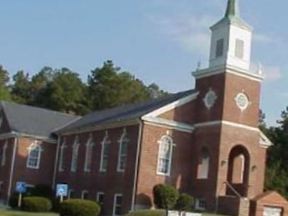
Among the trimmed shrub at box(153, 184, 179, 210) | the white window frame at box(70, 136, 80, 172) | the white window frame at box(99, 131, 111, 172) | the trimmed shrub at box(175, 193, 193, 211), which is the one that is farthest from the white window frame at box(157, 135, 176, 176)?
the white window frame at box(70, 136, 80, 172)

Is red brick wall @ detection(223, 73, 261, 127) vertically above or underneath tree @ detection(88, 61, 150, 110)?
underneath

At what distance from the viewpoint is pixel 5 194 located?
55.5 meters

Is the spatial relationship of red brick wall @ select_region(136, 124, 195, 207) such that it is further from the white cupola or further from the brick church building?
the white cupola

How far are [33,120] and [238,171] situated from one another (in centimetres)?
2055

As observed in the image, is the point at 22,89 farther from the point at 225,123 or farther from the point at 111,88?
the point at 225,123

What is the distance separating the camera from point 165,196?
141 ft

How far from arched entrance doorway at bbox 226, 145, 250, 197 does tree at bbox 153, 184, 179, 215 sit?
149 inches

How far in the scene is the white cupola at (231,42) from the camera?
4569cm

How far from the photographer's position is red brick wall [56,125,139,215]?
4494cm

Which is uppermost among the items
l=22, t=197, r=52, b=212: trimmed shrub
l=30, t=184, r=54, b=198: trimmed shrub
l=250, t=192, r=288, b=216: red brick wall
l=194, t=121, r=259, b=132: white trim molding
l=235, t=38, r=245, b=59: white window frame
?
l=235, t=38, r=245, b=59: white window frame

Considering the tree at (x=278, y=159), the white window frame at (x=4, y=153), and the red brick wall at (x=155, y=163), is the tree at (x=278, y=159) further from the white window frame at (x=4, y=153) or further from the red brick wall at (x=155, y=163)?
the white window frame at (x=4, y=153)

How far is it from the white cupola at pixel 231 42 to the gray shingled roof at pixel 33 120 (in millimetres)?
18346

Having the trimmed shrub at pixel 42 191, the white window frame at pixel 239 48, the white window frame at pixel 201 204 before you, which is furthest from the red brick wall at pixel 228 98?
the trimmed shrub at pixel 42 191

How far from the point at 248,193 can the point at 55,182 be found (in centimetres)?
1867
